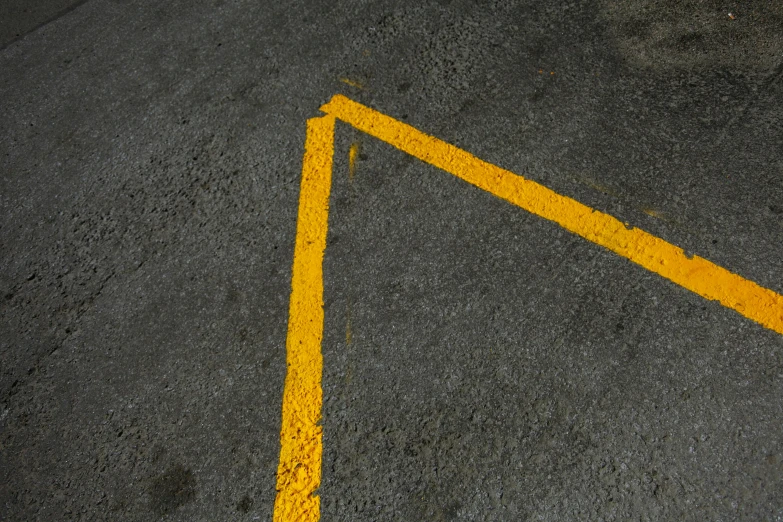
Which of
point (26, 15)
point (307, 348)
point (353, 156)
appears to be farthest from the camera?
point (26, 15)

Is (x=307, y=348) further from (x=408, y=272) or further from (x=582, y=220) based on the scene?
(x=582, y=220)

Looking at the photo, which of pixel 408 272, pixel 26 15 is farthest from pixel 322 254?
pixel 26 15

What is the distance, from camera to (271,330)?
283 centimetres

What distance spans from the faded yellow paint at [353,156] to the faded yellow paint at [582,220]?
0.40 feet

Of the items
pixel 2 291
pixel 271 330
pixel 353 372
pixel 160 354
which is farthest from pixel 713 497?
pixel 2 291

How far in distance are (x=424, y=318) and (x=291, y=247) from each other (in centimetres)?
78

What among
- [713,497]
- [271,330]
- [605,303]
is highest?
[271,330]

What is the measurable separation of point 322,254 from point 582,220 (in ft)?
4.22

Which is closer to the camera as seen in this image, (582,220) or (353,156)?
(582,220)

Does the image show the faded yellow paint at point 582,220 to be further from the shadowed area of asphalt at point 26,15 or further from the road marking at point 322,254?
the shadowed area of asphalt at point 26,15

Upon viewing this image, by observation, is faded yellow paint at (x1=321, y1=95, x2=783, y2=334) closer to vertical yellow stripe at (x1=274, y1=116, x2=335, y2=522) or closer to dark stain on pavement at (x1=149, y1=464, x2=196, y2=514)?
vertical yellow stripe at (x1=274, y1=116, x2=335, y2=522)

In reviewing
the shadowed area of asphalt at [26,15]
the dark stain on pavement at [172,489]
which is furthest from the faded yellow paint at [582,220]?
the shadowed area of asphalt at [26,15]

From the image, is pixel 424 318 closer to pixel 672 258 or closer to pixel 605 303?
pixel 605 303

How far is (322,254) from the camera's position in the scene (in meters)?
3.00
